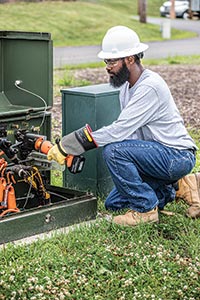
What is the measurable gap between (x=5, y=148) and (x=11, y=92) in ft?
2.65

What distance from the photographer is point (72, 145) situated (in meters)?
5.84

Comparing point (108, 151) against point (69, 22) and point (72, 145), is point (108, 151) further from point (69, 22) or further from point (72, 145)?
point (69, 22)

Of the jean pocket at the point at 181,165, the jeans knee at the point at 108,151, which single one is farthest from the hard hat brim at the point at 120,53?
the jean pocket at the point at 181,165

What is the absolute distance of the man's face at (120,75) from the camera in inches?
239

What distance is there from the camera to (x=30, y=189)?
638 cm

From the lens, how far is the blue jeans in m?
6.01

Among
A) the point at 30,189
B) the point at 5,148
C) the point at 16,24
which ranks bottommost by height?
the point at 16,24

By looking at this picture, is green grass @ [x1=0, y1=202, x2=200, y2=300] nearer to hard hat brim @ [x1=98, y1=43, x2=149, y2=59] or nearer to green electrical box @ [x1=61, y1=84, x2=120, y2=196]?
green electrical box @ [x1=61, y1=84, x2=120, y2=196]

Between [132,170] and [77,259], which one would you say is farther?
[132,170]

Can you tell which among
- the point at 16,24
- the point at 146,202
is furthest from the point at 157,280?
the point at 16,24

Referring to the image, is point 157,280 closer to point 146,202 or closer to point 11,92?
point 146,202

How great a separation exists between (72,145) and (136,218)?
0.79 metres

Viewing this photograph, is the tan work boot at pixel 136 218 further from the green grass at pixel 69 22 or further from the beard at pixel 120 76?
the green grass at pixel 69 22

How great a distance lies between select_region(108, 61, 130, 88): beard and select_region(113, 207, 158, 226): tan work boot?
101 centimetres
